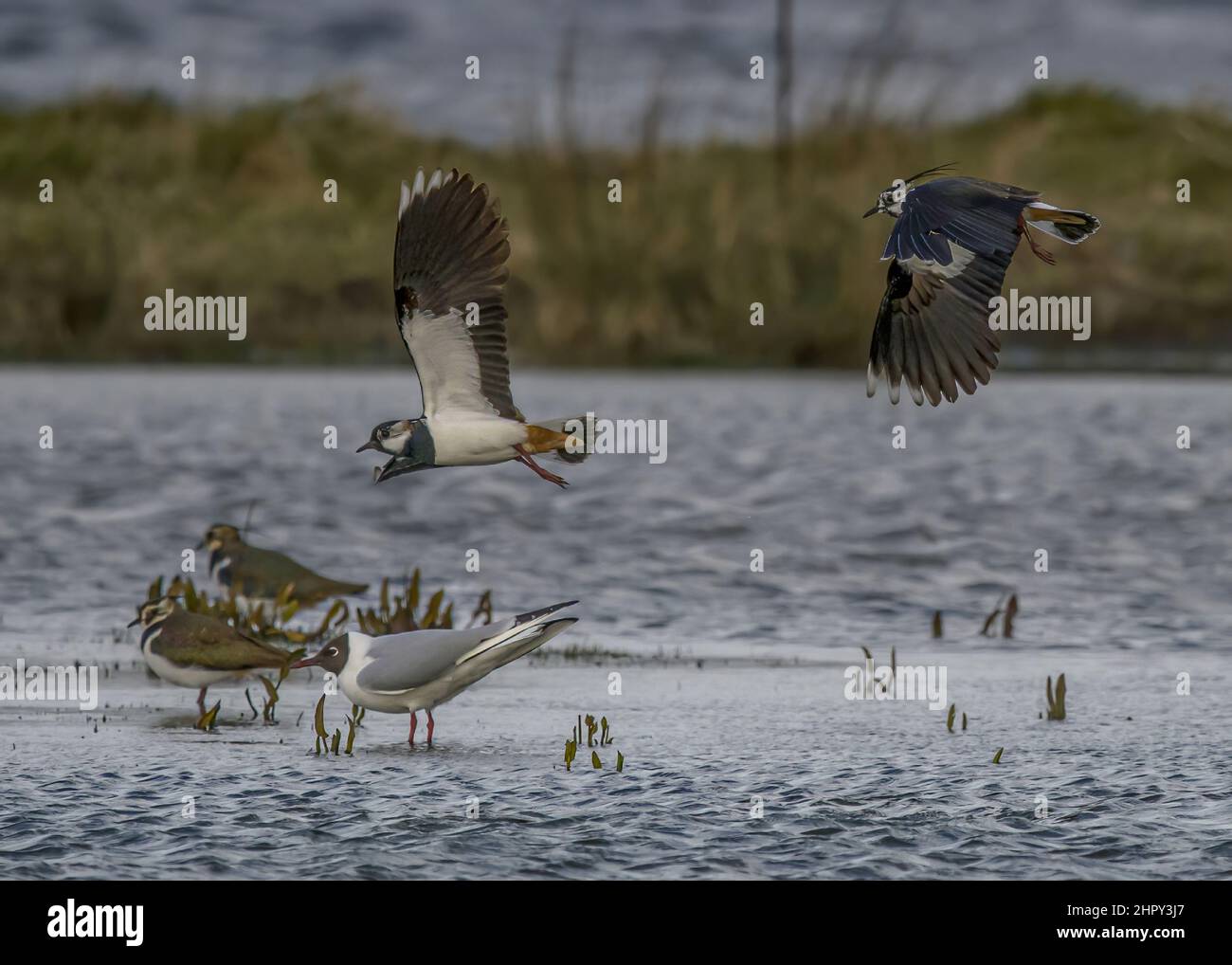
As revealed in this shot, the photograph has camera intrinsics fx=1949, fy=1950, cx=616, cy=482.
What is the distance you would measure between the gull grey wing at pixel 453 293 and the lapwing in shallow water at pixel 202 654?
2.32 meters

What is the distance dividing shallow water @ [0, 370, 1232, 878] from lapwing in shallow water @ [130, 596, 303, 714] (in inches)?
7.3

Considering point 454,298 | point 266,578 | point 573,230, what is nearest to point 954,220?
point 454,298

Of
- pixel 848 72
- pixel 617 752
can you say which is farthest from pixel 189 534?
pixel 848 72

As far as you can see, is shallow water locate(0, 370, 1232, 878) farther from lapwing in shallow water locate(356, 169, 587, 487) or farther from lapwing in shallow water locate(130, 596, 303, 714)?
lapwing in shallow water locate(356, 169, 587, 487)

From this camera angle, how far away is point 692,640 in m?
11.2

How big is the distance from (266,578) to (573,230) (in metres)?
13.3

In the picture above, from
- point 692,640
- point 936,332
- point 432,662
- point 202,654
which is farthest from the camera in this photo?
point 692,640

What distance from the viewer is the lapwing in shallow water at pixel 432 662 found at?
8172 millimetres

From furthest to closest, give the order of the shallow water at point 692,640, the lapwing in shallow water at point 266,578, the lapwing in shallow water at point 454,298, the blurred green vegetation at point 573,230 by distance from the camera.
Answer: the blurred green vegetation at point 573,230, the lapwing in shallow water at point 266,578, the lapwing in shallow water at point 454,298, the shallow water at point 692,640

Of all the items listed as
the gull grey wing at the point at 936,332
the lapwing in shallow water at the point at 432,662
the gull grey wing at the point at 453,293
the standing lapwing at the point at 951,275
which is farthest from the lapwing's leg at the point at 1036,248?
the lapwing in shallow water at the point at 432,662

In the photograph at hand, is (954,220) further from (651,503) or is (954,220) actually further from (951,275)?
(651,503)

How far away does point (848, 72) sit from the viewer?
23.6 metres

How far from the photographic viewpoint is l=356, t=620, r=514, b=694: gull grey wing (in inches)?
322

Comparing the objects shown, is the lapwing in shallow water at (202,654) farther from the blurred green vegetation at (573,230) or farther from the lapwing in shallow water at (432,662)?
the blurred green vegetation at (573,230)
